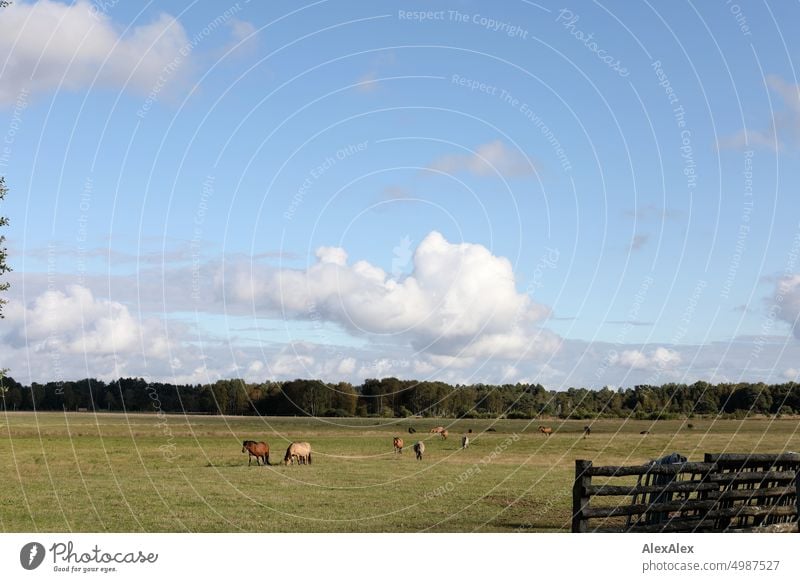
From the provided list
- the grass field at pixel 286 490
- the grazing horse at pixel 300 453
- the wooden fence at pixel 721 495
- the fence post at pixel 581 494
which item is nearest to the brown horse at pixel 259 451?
the grass field at pixel 286 490

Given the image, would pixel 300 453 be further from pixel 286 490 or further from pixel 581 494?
pixel 581 494

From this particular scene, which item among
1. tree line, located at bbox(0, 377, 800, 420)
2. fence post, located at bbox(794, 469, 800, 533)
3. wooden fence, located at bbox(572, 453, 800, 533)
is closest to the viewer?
wooden fence, located at bbox(572, 453, 800, 533)

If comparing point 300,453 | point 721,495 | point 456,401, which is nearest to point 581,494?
point 721,495

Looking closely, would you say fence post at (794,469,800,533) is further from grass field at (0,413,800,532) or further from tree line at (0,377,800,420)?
tree line at (0,377,800,420)

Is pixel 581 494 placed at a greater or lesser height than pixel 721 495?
greater

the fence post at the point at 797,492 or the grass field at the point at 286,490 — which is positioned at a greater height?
the fence post at the point at 797,492

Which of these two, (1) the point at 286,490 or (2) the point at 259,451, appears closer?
(1) the point at 286,490

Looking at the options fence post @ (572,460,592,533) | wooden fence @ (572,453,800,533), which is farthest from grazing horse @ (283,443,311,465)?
fence post @ (572,460,592,533)

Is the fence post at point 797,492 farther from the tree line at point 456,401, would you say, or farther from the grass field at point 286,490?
the tree line at point 456,401

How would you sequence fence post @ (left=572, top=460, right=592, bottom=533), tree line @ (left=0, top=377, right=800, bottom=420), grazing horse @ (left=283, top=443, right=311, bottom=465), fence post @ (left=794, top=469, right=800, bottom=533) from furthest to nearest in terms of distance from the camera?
1. tree line @ (left=0, top=377, right=800, bottom=420)
2. grazing horse @ (left=283, top=443, right=311, bottom=465)
3. fence post @ (left=794, top=469, right=800, bottom=533)
4. fence post @ (left=572, top=460, right=592, bottom=533)

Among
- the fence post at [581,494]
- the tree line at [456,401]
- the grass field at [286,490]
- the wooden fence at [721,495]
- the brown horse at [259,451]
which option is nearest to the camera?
the fence post at [581,494]

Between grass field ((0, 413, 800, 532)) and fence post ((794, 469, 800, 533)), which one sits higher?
fence post ((794, 469, 800, 533))
